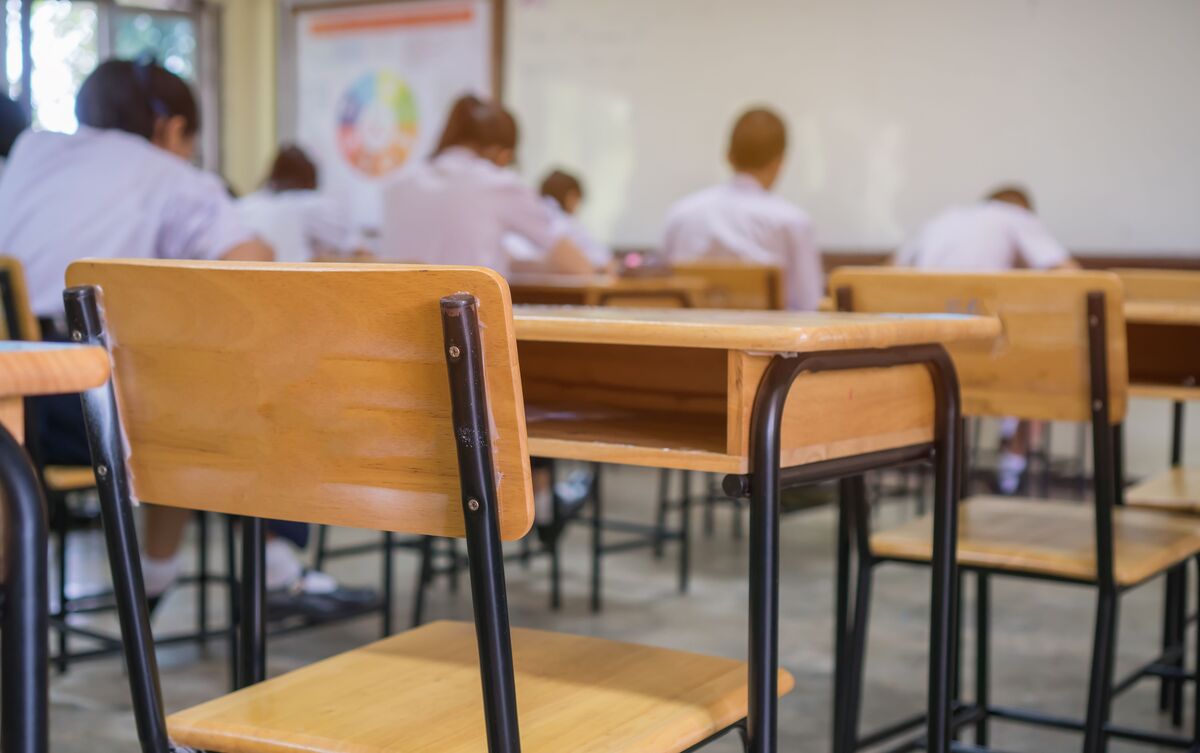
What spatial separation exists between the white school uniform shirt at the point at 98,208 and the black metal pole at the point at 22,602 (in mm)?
1869

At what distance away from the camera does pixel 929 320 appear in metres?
1.33

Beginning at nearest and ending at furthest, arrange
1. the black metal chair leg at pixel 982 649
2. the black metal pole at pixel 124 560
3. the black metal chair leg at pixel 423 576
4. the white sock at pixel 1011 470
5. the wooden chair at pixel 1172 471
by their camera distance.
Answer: the black metal pole at pixel 124 560 → the black metal chair leg at pixel 982 649 → the wooden chair at pixel 1172 471 → the black metal chair leg at pixel 423 576 → the white sock at pixel 1011 470

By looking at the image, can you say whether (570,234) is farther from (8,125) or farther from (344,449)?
(344,449)

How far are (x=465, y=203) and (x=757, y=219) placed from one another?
40.4 inches

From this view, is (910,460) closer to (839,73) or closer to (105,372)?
(105,372)

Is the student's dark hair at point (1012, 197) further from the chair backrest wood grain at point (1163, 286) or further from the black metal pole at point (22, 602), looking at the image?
the black metal pole at point (22, 602)

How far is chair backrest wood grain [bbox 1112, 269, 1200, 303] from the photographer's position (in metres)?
2.69

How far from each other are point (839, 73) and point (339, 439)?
5241 mm

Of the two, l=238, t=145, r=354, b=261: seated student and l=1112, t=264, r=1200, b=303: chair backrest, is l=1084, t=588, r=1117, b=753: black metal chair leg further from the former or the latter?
l=238, t=145, r=354, b=261: seated student

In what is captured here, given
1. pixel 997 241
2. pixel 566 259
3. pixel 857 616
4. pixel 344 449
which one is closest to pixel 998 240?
pixel 997 241

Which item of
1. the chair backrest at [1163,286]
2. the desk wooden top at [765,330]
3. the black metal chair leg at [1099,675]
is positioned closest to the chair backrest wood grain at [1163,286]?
the chair backrest at [1163,286]

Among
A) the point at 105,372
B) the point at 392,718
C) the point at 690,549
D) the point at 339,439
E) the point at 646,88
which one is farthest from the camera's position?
the point at 646,88

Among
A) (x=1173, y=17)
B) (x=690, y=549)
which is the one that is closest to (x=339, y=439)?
(x=690, y=549)

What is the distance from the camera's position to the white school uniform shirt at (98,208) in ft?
8.25
